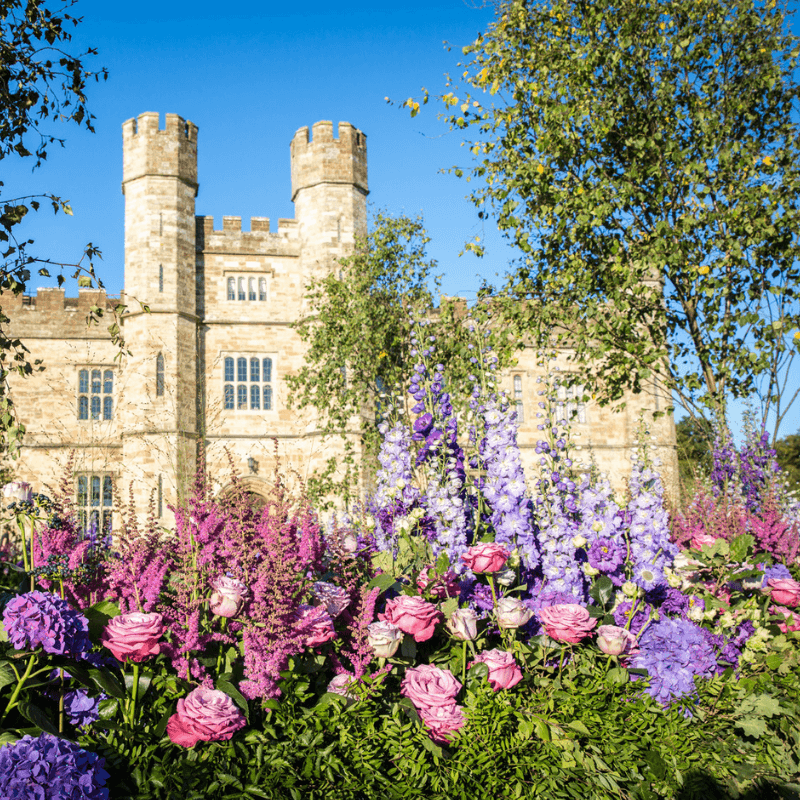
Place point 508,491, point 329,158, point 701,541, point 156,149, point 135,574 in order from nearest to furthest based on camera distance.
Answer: point 135,574 < point 508,491 < point 701,541 < point 156,149 < point 329,158

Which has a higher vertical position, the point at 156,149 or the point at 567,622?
the point at 156,149

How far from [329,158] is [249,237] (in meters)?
2.85

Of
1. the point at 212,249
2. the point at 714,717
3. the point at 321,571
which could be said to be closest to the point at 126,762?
the point at 321,571

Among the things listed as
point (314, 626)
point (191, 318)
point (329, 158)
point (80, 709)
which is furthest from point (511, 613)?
point (329, 158)

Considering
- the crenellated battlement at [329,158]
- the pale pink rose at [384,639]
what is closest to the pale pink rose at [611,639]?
the pale pink rose at [384,639]

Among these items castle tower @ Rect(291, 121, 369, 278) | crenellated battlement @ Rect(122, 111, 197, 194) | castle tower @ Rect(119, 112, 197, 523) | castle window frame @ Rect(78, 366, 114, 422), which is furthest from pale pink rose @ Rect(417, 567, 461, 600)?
crenellated battlement @ Rect(122, 111, 197, 194)

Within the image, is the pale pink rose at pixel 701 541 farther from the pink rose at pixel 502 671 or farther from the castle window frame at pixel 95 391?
the castle window frame at pixel 95 391

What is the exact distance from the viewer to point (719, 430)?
19.5 feet

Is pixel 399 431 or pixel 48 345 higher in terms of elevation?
pixel 48 345

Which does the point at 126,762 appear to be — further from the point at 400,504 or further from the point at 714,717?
the point at 714,717

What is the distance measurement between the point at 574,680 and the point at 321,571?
1.12m

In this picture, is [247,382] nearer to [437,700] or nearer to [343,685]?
[343,685]

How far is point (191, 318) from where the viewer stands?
16828 mm

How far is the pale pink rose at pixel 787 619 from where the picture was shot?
10.5ft
